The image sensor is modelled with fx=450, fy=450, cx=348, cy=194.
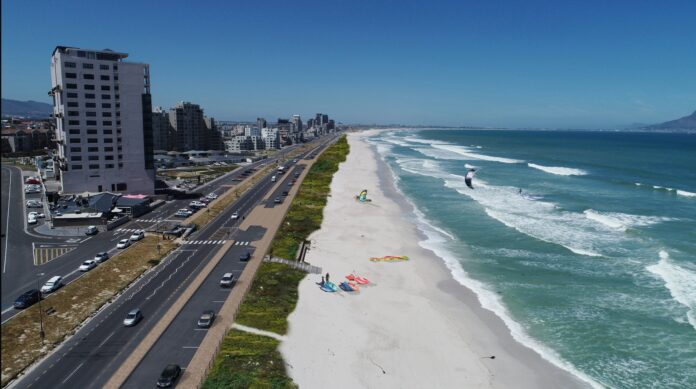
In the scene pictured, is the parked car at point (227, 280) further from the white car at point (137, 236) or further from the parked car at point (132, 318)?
the white car at point (137, 236)

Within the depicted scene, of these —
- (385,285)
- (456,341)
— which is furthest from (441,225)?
(456,341)

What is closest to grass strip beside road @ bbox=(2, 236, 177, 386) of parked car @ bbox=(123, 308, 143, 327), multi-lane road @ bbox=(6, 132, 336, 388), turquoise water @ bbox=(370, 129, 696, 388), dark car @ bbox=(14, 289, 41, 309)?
dark car @ bbox=(14, 289, 41, 309)

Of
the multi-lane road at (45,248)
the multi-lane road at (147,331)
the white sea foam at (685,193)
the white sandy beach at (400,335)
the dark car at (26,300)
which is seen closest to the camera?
the multi-lane road at (147,331)

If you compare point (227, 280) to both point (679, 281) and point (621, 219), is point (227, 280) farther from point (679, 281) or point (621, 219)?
point (621, 219)

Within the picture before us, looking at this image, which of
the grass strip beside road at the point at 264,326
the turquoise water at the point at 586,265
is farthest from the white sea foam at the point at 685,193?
Answer: the grass strip beside road at the point at 264,326

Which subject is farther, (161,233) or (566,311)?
(161,233)

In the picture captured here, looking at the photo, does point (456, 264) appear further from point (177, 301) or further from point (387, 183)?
point (387, 183)

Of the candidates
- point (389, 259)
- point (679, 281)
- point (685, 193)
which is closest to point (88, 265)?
point (389, 259)
